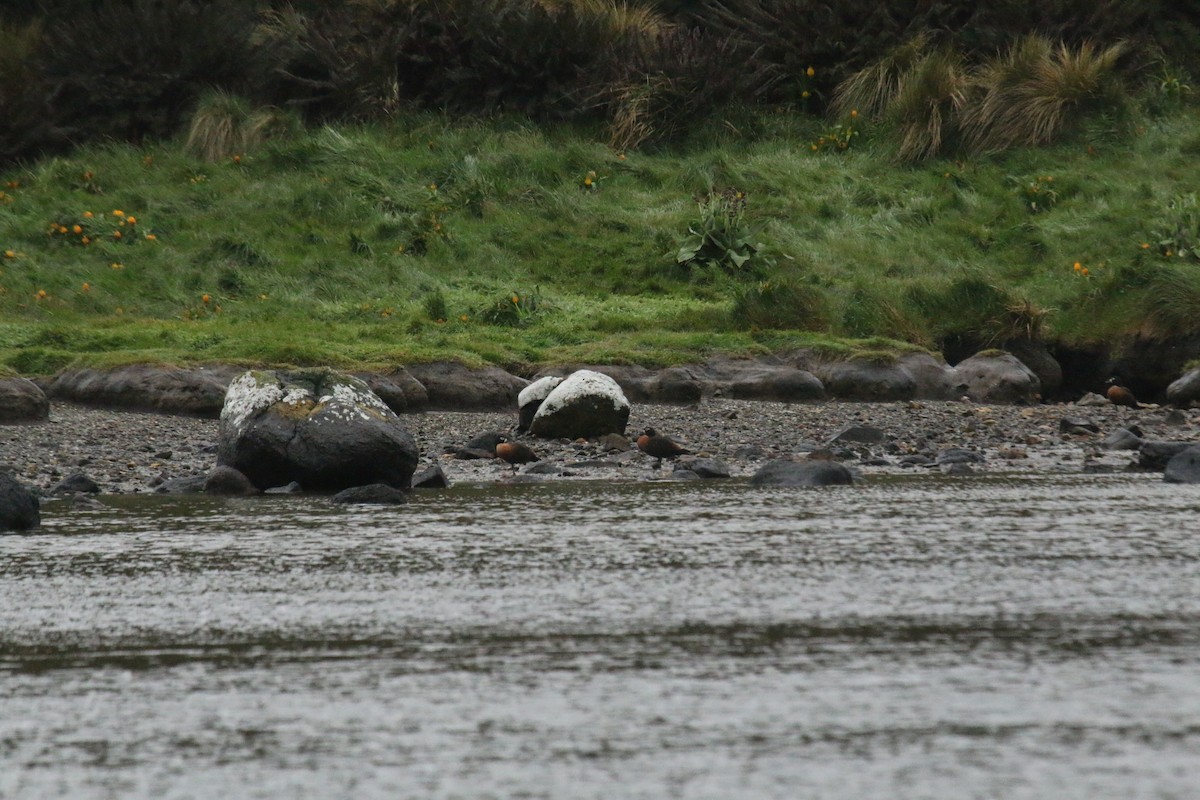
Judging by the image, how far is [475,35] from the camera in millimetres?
18266

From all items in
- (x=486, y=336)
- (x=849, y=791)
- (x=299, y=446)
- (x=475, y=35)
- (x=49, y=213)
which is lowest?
(x=849, y=791)

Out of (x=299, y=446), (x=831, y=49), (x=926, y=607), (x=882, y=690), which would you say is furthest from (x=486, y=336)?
(x=882, y=690)

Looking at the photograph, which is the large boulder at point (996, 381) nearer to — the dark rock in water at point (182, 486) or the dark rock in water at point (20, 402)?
the dark rock in water at point (182, 486)

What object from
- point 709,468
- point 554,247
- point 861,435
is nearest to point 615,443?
point 709,468

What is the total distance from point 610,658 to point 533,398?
22.4 feet

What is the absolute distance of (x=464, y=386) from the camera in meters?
11.6

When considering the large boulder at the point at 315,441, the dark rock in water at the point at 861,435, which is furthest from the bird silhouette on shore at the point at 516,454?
the dark rock in water at the point at 861,435

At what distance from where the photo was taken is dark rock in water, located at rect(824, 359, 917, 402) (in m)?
12.2

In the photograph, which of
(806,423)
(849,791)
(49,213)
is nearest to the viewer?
(849,791)

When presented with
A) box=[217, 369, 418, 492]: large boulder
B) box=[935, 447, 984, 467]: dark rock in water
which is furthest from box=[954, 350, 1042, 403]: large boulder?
box=[217, 369, 418, 492]: large boulder

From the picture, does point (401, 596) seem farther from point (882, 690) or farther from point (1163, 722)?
point (1163, 722)

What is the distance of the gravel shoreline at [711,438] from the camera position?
838 centimetres

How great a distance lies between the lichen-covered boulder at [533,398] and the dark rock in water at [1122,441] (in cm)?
366

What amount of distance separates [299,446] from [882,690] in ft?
16.0
